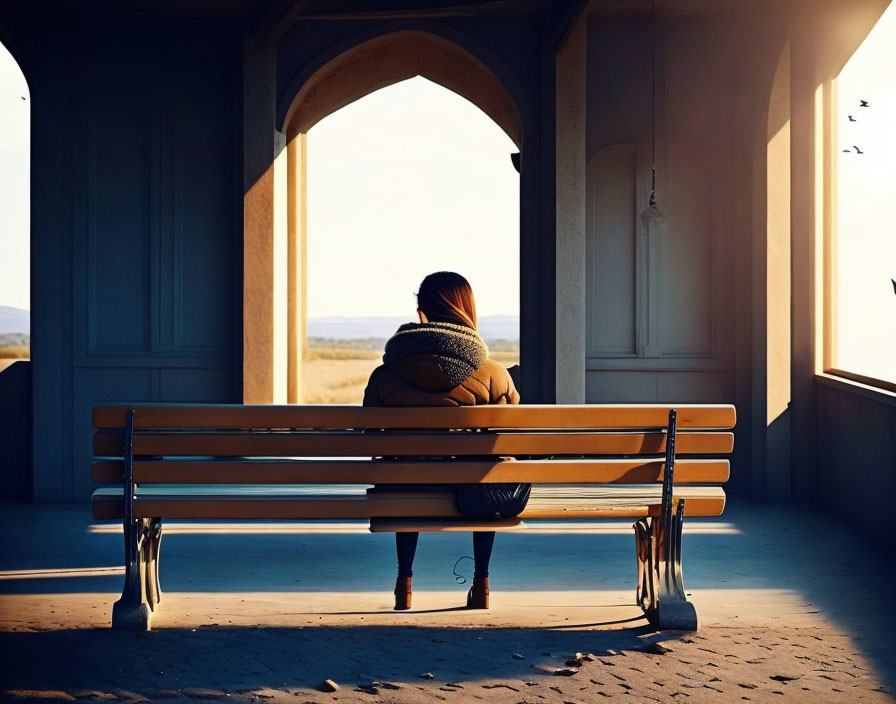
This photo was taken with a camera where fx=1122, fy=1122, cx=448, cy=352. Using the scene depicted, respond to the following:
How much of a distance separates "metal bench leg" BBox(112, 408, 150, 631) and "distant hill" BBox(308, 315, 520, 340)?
161ft

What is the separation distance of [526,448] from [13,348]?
42977 mm

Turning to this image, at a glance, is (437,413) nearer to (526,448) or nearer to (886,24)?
(526,448)

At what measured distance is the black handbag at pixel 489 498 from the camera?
4.22 meters

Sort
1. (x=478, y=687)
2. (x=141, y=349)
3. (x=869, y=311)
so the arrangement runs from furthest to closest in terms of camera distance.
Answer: (x=141, y=349) → (x=869, y=311) → (x=478, y=687)

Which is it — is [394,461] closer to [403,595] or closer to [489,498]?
[489,498]

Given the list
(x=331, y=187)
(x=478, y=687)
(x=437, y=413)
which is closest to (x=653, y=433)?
(x=437, y=413)

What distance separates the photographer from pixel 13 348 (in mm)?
43594

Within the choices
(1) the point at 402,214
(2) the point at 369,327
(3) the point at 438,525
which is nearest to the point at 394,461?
(3) the point at 438,525

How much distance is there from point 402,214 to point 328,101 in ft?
161

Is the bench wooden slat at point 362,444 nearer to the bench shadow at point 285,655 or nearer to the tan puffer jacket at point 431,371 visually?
the tan puffer jacket at point 431,371

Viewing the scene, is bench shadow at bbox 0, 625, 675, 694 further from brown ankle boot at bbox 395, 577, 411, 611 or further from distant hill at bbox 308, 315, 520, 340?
distant hill at bbox 308, 315, 520, 340

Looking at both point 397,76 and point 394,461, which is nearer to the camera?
point 394,461

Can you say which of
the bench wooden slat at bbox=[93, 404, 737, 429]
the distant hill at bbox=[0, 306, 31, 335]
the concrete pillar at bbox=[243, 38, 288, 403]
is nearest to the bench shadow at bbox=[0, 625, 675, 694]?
the bench wooden slat at bbox=[93, 404, 737, 429]

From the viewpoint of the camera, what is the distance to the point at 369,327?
5569 cm
